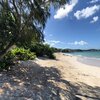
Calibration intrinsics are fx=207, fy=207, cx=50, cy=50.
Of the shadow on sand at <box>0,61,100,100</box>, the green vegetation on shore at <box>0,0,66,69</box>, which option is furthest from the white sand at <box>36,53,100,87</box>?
the green vegetation on shore at <box>0,0,66,69</box>

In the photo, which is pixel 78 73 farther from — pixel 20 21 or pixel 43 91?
pixel 43 91

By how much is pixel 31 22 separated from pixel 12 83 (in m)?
5.72

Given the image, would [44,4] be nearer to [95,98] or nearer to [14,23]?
[14,23]

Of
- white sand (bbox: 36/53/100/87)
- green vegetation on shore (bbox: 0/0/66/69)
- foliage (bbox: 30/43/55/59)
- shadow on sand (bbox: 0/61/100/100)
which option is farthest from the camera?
foliage (bbox: 30/43/55/59)

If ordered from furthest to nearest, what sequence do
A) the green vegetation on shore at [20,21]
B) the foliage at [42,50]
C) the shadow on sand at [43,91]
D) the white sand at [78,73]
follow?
the foliage at [42,50] < the green vegetation on shore at [20,21] < the white sand at [78,73] < the shadow on sand at [43,91]

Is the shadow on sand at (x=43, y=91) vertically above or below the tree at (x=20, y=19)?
below

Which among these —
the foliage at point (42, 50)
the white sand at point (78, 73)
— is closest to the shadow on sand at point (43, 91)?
the white sand at point (78, 73)

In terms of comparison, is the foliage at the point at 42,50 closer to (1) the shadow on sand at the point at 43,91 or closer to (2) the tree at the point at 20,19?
(2) the tree at the point at 20,19

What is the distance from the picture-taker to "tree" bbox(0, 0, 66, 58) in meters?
12.8

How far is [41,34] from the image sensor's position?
14.4m

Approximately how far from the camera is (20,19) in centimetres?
1320

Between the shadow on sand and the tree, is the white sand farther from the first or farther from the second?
the tree

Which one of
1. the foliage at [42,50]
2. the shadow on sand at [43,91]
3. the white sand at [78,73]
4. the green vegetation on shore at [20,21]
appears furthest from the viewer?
the foliage at [42,50]

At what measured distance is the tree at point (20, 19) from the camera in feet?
41.8
